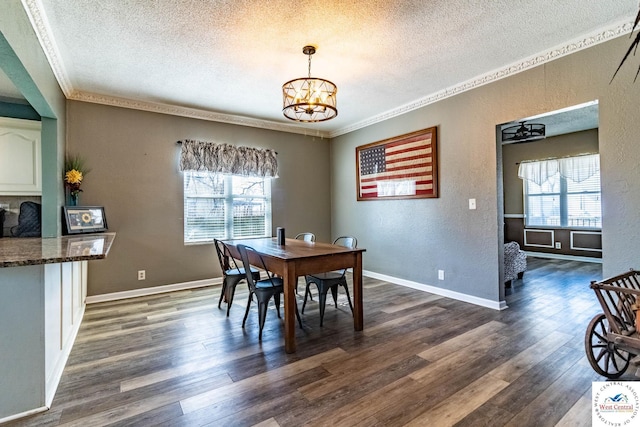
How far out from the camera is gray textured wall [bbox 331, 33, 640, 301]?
8.32ft

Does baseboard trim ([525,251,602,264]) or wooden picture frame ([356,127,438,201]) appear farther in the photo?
baseboard trim ([525,251,602,264])

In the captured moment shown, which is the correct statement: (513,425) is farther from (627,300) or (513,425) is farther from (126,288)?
(126,288)

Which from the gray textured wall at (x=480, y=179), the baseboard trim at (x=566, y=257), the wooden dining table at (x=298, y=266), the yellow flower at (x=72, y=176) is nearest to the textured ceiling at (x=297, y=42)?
the gray textured wall at (x=480, y=179)

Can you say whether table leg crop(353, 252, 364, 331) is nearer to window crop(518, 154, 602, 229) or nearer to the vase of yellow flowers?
the vase of yellow flowers

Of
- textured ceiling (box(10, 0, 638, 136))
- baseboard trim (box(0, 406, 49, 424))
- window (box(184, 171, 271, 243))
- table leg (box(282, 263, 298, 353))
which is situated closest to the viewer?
baseboard trim (box(0, 406, 49, 424))

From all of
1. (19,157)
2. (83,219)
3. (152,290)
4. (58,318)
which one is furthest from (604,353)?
(19,157)

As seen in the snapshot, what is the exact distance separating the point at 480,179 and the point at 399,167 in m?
1.24

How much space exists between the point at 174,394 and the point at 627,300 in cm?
288

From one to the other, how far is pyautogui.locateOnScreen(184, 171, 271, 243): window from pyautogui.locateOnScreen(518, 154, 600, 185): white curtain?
5.64 m

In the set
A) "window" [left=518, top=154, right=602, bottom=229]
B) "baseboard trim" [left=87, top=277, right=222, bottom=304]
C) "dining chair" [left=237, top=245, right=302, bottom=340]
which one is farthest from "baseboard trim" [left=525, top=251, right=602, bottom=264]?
"baseboard trim" [left=87, top=277, right=222, bottom=304]

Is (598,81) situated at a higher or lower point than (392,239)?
higher

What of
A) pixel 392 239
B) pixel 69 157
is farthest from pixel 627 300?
pixel 69 157

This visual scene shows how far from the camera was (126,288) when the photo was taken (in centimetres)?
399

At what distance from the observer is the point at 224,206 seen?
4785 mm
